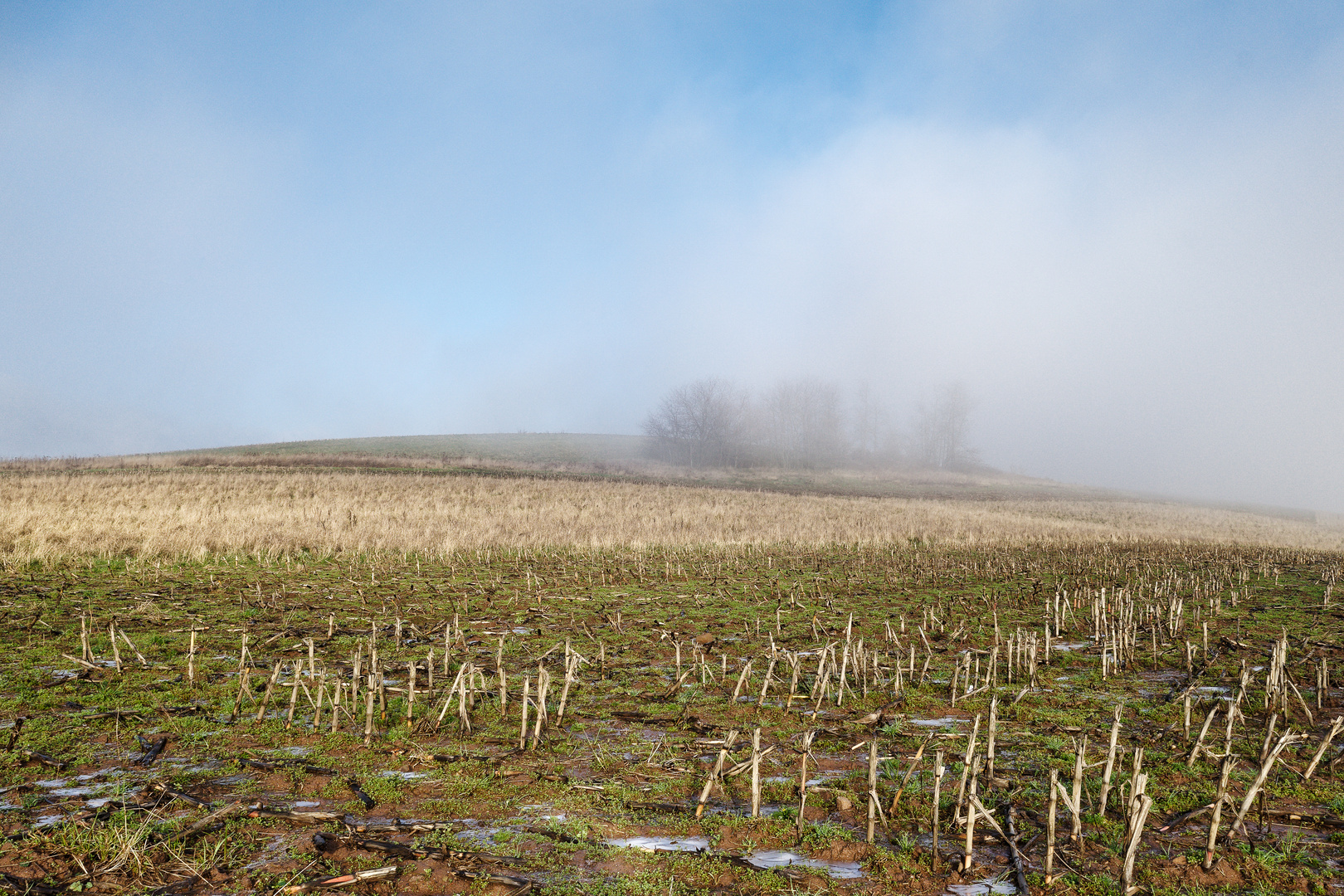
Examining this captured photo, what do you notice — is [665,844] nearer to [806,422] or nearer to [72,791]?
[72,791]

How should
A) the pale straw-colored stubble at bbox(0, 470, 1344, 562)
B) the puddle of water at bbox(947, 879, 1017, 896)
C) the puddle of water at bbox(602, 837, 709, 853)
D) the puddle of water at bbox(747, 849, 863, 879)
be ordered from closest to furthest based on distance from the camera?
1. the puddle of water at bbox(947, 879, 1017, 896)
2. the puddle of water at bbox(747, 849, 863, 879)
3. the puddle of water at bbox(602, 837, 709, 853)
4. the pale straw-colored stubble at bbox(0, 470, 1344, 562)

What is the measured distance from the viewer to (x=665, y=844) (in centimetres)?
484

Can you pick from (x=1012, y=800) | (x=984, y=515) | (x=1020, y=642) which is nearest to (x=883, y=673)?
(x=1020, y=642)

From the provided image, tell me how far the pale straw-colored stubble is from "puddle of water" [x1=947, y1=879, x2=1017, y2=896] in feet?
61.9

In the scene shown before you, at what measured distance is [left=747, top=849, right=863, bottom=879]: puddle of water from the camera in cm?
454

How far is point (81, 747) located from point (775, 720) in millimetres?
6380

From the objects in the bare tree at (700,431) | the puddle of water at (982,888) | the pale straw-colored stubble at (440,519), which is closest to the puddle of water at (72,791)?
the puddle of water at (982,888)

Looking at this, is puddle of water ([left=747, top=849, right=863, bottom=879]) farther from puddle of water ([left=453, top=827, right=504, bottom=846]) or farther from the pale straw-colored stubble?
the pale straw-colored stubble

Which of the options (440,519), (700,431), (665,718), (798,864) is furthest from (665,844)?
(700,431)

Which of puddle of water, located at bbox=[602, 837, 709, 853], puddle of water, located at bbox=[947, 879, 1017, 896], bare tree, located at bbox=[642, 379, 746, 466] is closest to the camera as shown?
puddle of water, located at bbox=[947, 879, 1017, 896]

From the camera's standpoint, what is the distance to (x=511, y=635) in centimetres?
1113

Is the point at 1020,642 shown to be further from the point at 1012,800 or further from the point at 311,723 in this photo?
the point at 311,723

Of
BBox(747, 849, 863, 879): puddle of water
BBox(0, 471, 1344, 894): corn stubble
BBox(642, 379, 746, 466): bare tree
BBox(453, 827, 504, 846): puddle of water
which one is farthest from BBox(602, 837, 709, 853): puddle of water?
BBox(642, 379, 746, 466): bare tree

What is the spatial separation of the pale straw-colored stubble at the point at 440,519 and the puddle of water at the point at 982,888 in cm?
1886
